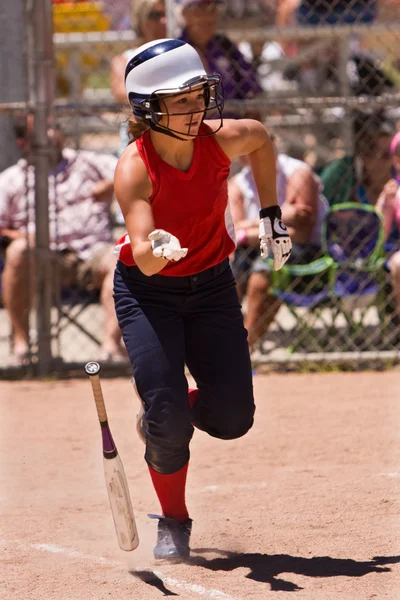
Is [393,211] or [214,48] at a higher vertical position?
[214,48]

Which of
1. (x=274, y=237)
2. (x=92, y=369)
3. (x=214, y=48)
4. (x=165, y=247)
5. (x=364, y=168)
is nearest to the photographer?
(x=165, y=247)

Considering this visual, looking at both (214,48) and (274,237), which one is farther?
(214,48)

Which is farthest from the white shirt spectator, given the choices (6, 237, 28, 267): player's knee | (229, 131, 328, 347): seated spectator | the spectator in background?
(229, 131, 328, 347): seated spectator

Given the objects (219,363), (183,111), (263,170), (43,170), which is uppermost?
(43,170)

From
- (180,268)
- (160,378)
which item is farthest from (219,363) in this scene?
(180,268)

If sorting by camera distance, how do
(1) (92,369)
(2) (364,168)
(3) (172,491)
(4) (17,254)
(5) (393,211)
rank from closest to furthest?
(1) (92,369) < (3) (172,491) < (4) (17,254) < (5) (393,211) < (2) (364,168)

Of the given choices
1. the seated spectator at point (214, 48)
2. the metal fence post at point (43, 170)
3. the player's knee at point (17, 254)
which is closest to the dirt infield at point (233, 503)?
the metal fence post at point (43, 170)

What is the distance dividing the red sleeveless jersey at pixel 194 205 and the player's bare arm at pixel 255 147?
57 mm

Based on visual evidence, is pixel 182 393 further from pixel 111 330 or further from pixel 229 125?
pixel 111 330

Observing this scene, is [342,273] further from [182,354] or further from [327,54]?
[327,54]

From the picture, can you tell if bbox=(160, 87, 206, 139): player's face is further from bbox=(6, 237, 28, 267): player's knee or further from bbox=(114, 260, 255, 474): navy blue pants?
bbox=(6, 237, 28, 267): player's knee

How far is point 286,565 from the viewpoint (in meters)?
3.45

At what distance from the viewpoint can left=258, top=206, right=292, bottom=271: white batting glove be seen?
147 inches

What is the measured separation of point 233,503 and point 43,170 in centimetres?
311
